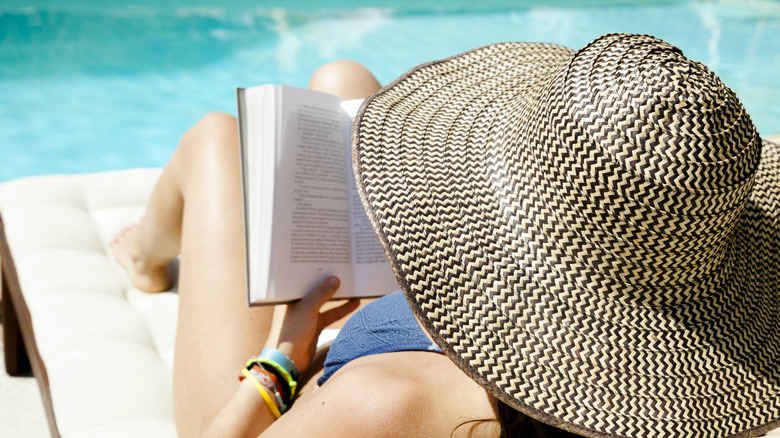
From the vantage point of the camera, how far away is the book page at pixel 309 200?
A: 3.85 ft

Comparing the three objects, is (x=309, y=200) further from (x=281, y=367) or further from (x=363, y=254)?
(x=281, y=367)

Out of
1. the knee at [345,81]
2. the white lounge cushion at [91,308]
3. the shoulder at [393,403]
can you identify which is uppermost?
the knee at [345,81]

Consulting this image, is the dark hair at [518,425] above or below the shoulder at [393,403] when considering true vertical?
below

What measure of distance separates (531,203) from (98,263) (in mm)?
1496

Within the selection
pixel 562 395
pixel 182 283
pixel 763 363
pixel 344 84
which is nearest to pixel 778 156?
pixel 763 363

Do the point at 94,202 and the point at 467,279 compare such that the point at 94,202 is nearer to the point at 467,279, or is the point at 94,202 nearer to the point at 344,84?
the point at 344,84

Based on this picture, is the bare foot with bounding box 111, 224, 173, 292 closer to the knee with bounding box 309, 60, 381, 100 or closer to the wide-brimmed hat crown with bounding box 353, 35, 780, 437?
the knee with bounding box 309, 60, 381, 100

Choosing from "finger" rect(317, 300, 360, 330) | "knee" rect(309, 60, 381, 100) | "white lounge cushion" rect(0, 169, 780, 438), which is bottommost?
"white lounge cushion" rect(0, 169, 780, 438)

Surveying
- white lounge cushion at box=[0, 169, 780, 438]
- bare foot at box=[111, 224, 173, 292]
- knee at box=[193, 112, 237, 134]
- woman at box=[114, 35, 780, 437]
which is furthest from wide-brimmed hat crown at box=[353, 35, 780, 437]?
bare foot at box=[111, 224, 173, 292]

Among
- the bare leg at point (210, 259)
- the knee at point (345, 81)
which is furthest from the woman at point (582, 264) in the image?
the knee at point (345, 81)

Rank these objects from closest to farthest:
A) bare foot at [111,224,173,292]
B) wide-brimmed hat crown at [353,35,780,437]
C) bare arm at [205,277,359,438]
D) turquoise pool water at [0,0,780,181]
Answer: wide-brimmed hat crown at [353,35,780,437]
bare arm at [205,277,359,438]
bare foot at [111,224,173,292]
turquoise pool water at [0,0,780,181]

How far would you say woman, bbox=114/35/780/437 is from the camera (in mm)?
696

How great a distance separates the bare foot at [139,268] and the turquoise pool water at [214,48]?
8.35 ft

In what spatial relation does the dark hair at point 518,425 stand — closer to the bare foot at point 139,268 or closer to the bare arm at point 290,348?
the bare arm at point 290,348
